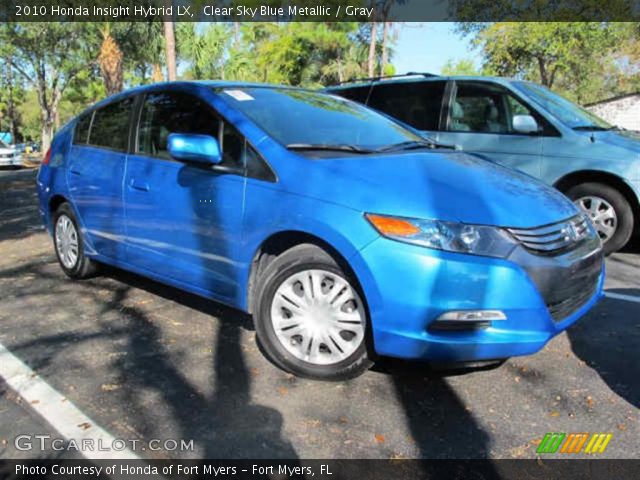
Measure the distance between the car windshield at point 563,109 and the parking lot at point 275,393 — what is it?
251 centimetres

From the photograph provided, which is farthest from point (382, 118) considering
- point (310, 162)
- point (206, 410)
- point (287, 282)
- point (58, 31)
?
point (58, 31)

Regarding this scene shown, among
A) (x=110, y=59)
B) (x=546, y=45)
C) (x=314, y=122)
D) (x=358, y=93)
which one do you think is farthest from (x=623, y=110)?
(x=314, y=122)

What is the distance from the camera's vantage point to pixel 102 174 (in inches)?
172

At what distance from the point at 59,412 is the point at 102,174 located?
82.2 inches

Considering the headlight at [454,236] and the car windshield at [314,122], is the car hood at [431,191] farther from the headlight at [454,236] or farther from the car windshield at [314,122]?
the car windshield at [314,122]

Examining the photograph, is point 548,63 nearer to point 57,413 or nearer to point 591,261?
point 591,261

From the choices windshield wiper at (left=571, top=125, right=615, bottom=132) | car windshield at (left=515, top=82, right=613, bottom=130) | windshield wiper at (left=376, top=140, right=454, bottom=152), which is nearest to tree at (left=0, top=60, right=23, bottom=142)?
car windshield at (left=515, top=82, right=613, bottom=130)

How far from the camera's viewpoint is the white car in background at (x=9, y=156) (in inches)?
846

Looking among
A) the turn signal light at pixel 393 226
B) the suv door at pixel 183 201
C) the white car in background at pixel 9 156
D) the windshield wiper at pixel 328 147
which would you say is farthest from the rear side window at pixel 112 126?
the white car in background at pixel 9 156

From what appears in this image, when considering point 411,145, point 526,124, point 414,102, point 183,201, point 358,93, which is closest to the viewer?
point 183,201

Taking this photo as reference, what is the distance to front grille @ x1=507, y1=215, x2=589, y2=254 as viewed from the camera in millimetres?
2789

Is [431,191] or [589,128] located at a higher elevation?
[589,128]

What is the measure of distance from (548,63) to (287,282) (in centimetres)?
2493

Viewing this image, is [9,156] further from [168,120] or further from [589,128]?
[589,128]
